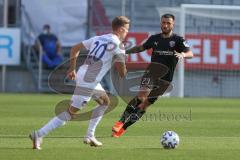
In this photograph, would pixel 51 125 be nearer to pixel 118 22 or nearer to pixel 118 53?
pixel 118 53

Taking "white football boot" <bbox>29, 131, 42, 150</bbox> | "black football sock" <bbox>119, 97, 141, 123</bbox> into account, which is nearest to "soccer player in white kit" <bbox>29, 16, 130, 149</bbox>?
"white football boot" <bbox>29, 131, 42, 150</bbox>

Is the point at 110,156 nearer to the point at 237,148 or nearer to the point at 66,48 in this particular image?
the point at 237,148

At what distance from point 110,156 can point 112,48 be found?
1867 mm

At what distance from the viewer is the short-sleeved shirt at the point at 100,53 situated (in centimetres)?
1134

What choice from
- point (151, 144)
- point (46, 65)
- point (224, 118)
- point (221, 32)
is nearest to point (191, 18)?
point (221, 32)

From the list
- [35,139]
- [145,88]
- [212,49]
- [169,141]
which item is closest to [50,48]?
[212,49]

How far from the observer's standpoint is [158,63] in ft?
45.8

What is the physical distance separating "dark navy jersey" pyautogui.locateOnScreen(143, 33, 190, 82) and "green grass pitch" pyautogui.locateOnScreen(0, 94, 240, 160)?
1331mm

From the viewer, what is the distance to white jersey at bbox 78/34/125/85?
1133 cm

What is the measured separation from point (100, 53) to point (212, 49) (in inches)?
727

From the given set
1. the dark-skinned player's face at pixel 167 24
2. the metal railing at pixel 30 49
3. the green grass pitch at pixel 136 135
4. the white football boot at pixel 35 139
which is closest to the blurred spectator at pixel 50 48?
the metal railing at pixel 30 49

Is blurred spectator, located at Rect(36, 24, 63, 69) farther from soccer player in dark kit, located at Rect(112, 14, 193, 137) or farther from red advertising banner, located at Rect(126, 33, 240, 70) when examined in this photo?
soccer player in dark kit, located at Rect(112, 14, 193, 137)

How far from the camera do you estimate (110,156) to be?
10242mm

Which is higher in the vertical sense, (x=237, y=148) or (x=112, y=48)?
(x=112, y=48)
